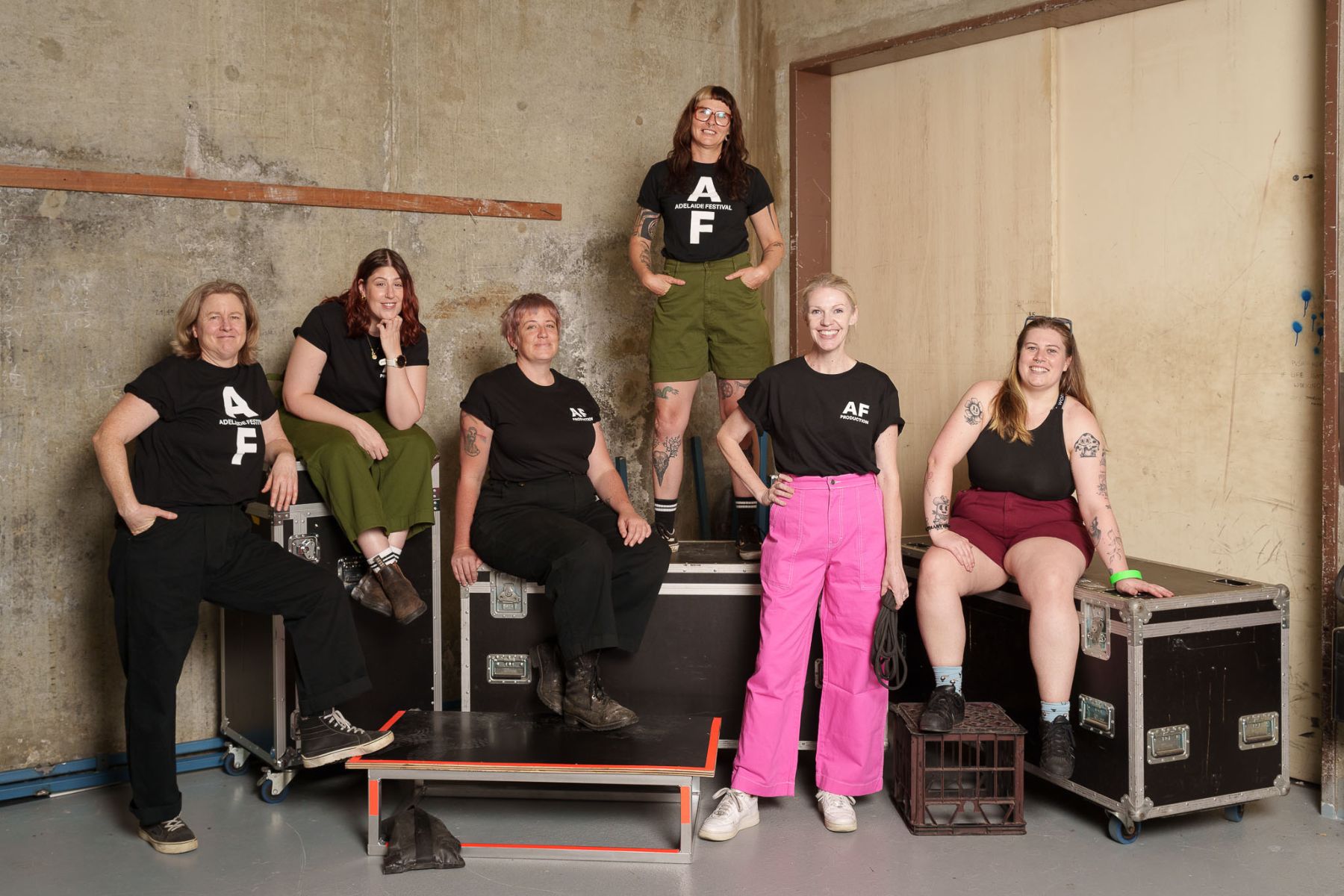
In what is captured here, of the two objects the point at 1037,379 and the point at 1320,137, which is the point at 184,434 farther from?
the point at 1320,137

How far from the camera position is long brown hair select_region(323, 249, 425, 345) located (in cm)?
405

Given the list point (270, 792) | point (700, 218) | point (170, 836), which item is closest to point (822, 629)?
point (700, 218)

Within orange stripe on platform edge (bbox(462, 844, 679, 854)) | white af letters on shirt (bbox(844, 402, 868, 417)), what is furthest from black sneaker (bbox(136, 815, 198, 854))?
white af letters on shirt (bbox(844, 402, 868, 417))

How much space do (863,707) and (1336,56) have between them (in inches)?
98.2

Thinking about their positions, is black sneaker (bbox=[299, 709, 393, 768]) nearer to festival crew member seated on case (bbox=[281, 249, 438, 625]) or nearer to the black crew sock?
festival crew member seated on case (bbox=[281, 249, 438, 625])

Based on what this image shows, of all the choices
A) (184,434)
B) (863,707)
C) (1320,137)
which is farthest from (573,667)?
(1320,137)

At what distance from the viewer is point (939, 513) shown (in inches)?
149

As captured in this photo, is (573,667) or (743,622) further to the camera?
(743,622)

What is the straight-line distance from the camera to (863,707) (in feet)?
12.1

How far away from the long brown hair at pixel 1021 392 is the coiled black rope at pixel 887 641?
697 millimetres

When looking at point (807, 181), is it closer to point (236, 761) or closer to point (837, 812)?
point (837, 812)

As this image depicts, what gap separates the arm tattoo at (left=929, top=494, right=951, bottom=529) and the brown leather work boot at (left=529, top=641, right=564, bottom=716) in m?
1.31

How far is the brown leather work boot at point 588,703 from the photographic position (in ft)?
12.2

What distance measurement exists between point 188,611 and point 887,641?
2.09 metres
